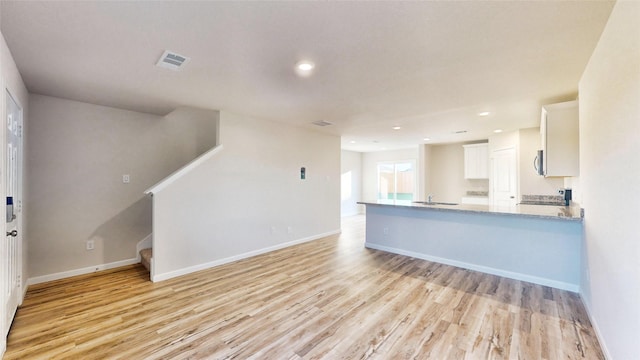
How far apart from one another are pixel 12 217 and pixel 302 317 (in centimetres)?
264

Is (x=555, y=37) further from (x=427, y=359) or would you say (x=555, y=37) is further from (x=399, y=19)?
(x=427, y=359)

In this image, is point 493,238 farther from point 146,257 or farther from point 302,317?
point 146,257

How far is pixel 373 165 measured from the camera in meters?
9.75

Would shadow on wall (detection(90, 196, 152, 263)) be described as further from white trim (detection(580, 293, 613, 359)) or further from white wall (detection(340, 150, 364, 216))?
white wall (detection(340, 150, 364, 216))

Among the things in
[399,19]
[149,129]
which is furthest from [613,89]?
[149,129]

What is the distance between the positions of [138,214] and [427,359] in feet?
14.2

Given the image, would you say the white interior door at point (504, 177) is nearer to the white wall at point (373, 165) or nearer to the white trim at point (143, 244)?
the white wall at point (373, 165)

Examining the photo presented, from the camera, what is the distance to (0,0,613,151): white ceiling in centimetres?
169

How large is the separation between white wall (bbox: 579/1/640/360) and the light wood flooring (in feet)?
1.61

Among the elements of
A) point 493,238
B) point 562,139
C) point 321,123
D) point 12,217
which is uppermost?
point 321,123

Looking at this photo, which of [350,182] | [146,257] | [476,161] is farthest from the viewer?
[350,182]

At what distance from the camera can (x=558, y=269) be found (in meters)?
3.23

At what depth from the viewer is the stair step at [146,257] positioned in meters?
3.74

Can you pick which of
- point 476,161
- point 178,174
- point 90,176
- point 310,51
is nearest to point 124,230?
point 90,176
